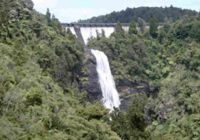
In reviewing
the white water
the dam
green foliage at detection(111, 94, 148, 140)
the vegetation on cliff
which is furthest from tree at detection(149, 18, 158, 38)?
green foliage at detection(111, 94, 148, 140)

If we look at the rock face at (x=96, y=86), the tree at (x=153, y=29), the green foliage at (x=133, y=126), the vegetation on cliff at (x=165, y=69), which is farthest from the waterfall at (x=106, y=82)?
the green foliage at (x=133, y=126)

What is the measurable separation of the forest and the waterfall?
152 cm

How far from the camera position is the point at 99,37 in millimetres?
81938

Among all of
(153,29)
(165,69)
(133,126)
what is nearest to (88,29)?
(153,29)

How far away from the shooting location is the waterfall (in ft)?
233

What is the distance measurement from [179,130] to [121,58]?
1801 centimetres

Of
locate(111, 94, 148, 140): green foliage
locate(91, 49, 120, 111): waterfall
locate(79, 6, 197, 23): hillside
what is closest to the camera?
locate(111, 94, 148, 140): green foliage

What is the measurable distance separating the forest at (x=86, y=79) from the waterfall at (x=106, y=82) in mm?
1517

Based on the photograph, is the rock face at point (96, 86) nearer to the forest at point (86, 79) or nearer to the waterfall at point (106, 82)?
the forest at point (86, 79)

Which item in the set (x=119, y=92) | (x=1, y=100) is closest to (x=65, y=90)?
(x=119, y=92)

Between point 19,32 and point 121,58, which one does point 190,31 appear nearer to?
point 121,58

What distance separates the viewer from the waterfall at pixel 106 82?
70.9m

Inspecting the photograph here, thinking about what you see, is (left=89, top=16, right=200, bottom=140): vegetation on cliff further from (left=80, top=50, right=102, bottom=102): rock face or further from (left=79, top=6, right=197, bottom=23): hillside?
(left=79, top=6, right=197, bottom=23): hillside

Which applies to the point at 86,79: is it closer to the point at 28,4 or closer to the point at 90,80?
the point at 90,80
